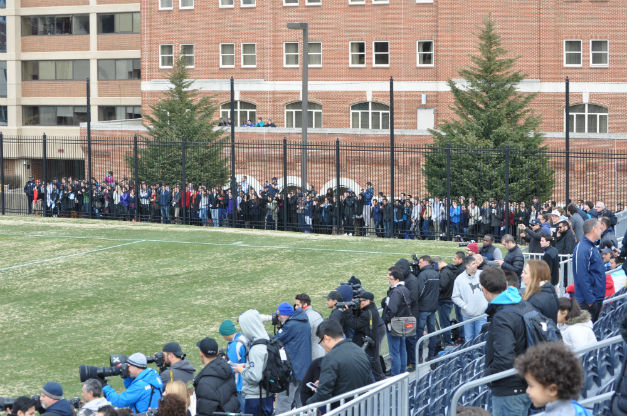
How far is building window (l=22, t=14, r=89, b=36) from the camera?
66.7 meters

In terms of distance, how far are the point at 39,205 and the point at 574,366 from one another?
A: 39946 mm

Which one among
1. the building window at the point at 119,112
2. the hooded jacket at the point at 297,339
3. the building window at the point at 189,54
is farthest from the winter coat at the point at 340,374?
the building window at the point at 119,112

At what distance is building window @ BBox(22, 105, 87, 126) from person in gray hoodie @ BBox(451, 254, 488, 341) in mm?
55742

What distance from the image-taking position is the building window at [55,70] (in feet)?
219

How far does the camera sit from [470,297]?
550 inches

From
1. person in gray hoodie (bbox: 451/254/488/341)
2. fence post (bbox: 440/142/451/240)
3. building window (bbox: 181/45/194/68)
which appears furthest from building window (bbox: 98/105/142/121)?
person in gray hoodie (bbox: 451/254/488/341)

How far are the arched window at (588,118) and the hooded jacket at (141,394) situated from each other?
1698 inches

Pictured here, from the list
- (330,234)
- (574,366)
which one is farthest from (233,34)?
(574,366)

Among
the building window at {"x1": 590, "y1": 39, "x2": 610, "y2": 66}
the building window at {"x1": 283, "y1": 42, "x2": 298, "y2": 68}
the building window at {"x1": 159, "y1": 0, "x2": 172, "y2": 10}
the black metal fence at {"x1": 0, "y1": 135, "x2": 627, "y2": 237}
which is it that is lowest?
the black metal fence at {"x1": 0, "y1": 135, "x2": 627, "y2": 237}

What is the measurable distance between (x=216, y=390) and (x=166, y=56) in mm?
50320

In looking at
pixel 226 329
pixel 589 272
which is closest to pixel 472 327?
pixel 589 272

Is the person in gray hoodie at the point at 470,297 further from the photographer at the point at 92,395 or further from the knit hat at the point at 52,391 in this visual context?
the knit hat at the point at 52,391

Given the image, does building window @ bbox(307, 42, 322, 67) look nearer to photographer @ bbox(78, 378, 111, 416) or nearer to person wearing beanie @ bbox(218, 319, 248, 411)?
person wearing beanie @ bbox(218, 319, 248, 411)

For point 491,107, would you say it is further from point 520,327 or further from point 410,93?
point 520,327
